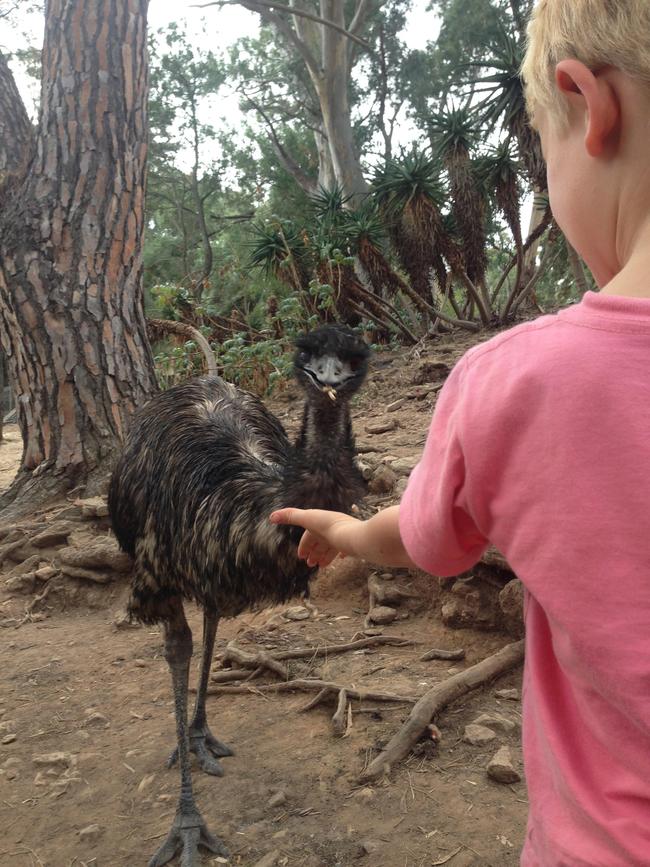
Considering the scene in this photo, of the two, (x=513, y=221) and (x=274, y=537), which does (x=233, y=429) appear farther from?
(x=513, y=221)

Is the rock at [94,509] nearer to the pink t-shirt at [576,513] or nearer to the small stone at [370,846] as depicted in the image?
the small stone at [370,846]

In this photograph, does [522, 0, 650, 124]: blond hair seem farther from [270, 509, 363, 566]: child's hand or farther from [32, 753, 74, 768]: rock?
[32, 753, 74, 768]: rock

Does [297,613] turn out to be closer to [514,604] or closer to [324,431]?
[514,604]

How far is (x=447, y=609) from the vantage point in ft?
12.8

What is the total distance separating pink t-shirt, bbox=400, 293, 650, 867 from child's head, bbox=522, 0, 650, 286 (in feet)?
0.50

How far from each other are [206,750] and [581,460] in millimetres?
2905

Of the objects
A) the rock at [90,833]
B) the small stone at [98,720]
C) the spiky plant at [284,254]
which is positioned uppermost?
the spiky plant at [284,254]

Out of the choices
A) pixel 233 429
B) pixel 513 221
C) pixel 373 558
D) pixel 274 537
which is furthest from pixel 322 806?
pixel 513 221

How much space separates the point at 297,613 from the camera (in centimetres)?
454

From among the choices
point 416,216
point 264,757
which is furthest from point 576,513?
point 416,216

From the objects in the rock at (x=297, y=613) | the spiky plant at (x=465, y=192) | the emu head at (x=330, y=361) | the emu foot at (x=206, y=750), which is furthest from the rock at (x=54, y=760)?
the spiky plant at (x=465, y=192)

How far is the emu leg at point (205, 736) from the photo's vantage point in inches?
130

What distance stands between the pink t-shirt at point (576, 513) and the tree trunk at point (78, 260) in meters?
5.13

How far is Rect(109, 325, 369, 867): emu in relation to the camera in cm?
269
